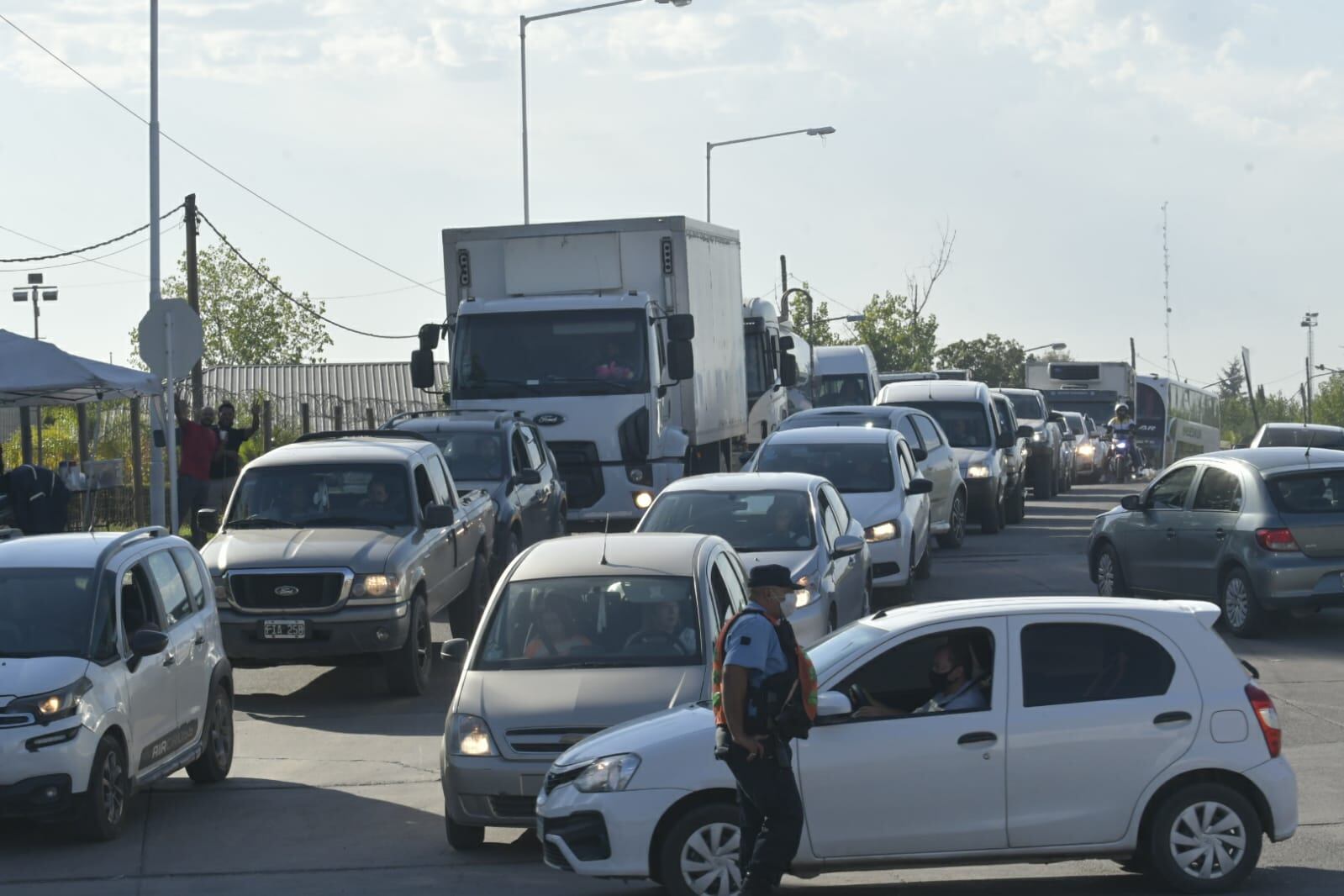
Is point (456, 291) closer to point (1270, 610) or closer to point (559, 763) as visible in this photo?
point (1270, 610)

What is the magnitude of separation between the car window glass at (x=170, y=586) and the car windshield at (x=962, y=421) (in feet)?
56.9

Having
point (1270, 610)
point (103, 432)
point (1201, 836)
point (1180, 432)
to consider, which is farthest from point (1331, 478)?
point (1180, 432)

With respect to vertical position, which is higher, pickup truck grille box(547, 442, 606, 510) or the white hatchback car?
pickup truck grille box(547, 442, 606, 510)

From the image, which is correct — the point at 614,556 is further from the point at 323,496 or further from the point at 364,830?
the point at 323,496

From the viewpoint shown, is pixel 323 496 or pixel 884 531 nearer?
pixel 323 496

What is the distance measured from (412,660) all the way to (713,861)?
6.81 meters

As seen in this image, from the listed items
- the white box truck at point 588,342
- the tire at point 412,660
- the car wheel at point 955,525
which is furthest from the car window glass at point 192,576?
the car wheel at point 955,525

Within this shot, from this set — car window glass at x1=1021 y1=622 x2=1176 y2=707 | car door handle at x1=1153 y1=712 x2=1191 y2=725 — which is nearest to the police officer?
car window glass at x1=1021 y1=622 x2=1176 y2=707

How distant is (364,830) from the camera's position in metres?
10.1

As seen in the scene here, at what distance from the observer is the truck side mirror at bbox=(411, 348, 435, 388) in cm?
2203

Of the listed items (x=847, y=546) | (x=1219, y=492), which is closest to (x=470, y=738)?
(x=847, y=546)

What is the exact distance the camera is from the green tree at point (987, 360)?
115312mm

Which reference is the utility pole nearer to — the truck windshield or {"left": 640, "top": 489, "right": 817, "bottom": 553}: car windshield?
the truck windshield

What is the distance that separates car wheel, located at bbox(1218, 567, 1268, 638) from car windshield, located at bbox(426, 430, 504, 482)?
276 inches
